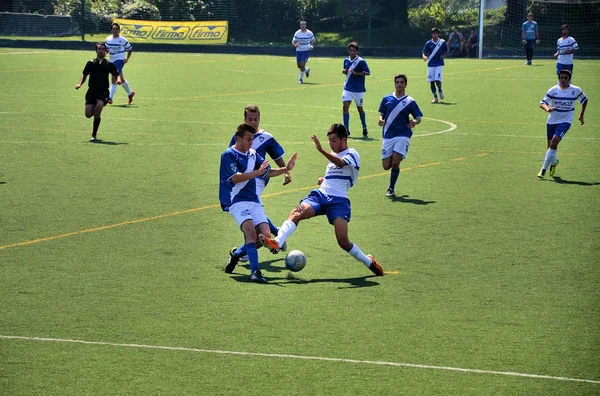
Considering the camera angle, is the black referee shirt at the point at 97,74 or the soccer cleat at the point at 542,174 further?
the black referee shirt at the point at 97,74

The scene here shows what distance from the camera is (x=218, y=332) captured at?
32.4ft

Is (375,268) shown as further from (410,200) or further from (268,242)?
(410,200)

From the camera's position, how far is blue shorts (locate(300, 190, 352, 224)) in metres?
12.4

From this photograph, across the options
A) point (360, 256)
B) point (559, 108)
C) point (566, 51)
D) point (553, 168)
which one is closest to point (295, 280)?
point (360, 256)

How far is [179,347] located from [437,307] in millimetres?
3024

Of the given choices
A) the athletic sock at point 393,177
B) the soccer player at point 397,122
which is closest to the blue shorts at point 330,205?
the athletic sock at point 393,177

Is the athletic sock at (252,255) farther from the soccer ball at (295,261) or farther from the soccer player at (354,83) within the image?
the soccer player at (354,83)

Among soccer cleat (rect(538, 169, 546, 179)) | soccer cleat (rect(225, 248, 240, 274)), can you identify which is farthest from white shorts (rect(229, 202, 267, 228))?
soccer cleat (rect(538, 169, 546, 179))

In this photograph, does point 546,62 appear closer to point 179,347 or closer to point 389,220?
point 389,220

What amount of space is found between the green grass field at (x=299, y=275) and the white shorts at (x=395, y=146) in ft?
2.48

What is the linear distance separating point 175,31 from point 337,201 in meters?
49.6

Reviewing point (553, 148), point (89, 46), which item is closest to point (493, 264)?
point (553, 148)

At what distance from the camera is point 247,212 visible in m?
12.1

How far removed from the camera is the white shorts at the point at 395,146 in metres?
18.1
